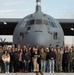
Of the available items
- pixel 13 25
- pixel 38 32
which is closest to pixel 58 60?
pixel 38 32

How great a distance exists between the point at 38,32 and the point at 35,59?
6.10 ft

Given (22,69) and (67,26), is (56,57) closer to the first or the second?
(22,69)

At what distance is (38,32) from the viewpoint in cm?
1698

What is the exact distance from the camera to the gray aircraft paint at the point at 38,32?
1680 centimetres

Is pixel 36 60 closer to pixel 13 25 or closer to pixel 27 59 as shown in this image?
pixel 27 59

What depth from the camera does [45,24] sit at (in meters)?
18.4

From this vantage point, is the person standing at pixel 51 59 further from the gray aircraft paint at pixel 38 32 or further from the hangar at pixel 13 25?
the hangar at pixel 13 25

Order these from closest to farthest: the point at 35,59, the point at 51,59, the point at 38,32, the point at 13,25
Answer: the point at 51,59
the point at 35,59
the point at 38,32
the point at 13,25

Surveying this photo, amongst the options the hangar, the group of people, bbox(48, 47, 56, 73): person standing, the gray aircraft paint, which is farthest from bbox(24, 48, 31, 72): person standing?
the hangar

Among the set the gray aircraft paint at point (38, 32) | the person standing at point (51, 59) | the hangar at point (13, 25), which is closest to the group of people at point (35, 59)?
the person standing at point (51, 59)

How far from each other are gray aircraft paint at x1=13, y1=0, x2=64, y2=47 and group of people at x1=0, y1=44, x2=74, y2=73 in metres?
0.62

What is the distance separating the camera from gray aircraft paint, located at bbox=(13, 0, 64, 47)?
16.8 m

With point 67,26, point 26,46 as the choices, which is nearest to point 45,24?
point 26,46

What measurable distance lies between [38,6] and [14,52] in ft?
29.6
